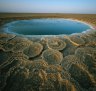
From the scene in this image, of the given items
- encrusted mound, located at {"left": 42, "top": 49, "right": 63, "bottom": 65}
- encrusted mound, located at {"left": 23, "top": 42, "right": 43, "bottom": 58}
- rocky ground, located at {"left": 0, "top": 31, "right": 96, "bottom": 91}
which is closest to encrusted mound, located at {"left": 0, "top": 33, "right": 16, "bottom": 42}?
rocky ground, located at {"left": 0, "top": 31, "right": 96, "bottom": 91}

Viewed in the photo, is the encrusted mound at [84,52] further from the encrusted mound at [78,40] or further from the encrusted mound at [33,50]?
the encrusted mound at [33,50]

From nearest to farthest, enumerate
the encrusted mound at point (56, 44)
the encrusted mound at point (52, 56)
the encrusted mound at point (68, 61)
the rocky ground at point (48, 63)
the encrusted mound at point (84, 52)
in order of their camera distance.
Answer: the rocky ground at point (48, 63), the encrusted mound at point (68, 61), the encrusted mound at point (52, 56), the encrusted mound at point (84, 52), the encrusted mound at point (56, 44)

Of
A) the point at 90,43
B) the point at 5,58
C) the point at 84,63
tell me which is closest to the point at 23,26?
the point at 5,58

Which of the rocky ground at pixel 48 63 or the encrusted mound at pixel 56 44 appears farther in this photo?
the encrusted mound at pixel 56 44

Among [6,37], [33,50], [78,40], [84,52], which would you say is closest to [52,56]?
[33,50]

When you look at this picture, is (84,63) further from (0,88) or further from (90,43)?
(0,88)

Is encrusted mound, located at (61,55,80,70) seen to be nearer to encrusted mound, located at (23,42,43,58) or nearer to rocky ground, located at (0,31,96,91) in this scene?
rocky ground, located at (0,31,96,91)

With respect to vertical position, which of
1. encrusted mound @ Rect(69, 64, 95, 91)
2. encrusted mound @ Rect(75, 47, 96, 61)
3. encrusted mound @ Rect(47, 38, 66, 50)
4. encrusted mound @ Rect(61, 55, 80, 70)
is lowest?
encrusted mound @ Rect(69, 64, 95, 91)

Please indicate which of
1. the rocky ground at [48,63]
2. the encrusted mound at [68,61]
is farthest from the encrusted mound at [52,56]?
the encrusted mound at [68,61]
